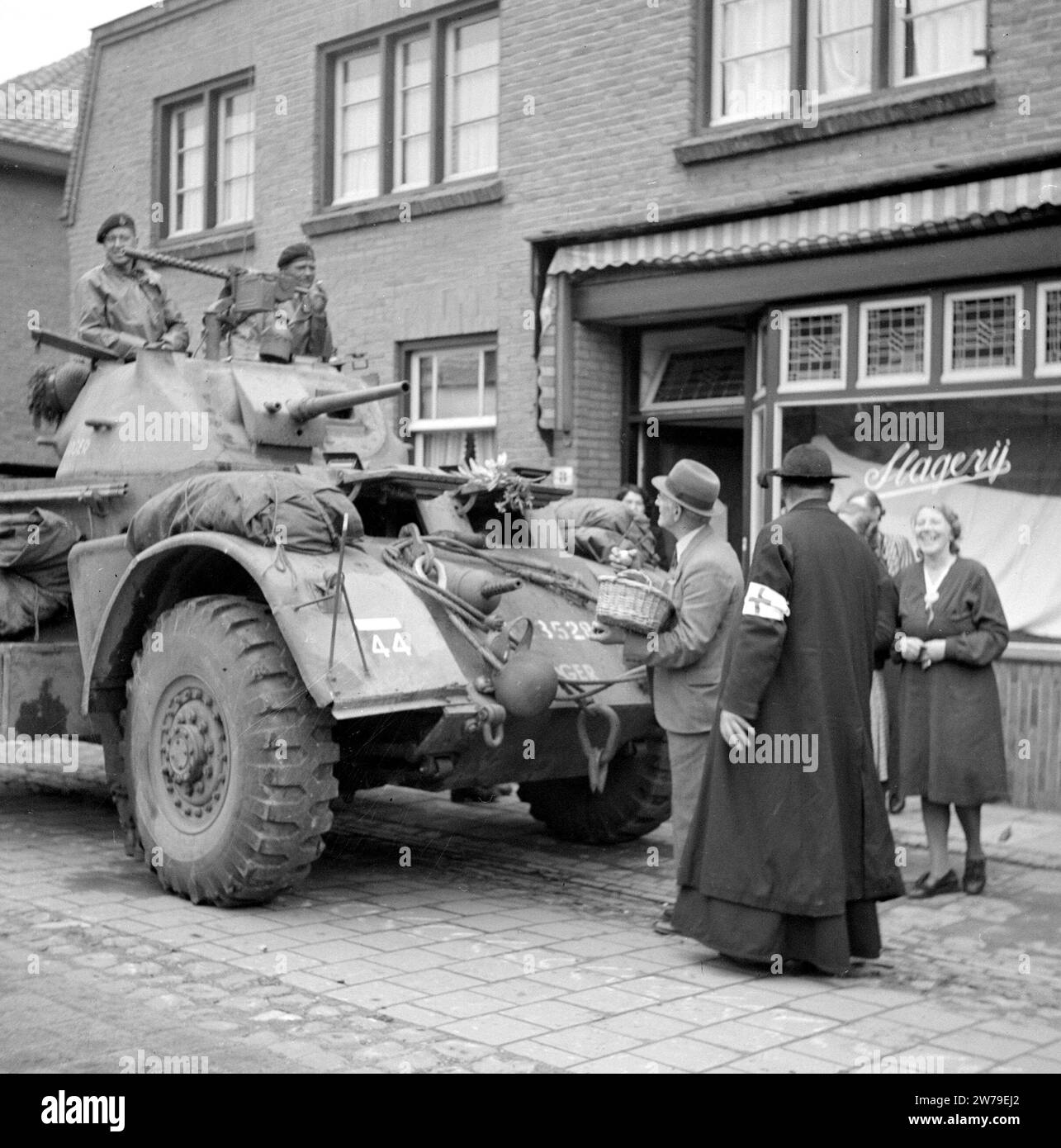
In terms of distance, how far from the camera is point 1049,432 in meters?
9.71

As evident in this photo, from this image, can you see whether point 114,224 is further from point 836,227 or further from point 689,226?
point 836,227

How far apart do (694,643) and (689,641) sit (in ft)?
0.07

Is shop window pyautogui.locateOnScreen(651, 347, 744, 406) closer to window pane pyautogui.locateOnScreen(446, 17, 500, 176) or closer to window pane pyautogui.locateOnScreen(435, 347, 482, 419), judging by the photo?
window pane pyautogui.locateOnScreen(435, 347, 482, 419)

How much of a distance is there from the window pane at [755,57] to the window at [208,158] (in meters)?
5.42

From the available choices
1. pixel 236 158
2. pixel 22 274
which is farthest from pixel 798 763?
pixel 22 274

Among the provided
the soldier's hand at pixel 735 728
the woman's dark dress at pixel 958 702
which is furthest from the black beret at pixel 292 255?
the soldier's hand at pixel 735 728

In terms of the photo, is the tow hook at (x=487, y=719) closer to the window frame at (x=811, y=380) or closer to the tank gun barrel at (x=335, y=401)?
the tank gun barrel at (x=335, y=401)

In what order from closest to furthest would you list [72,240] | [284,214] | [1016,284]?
[1016,284] < [284,214] < [72,240]

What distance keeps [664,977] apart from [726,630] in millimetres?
1401

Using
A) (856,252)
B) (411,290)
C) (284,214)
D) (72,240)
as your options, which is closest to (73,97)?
(72,240)

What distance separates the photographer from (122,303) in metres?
9.23

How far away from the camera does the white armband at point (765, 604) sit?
18.9 feet

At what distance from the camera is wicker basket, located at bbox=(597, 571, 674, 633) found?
6277mm

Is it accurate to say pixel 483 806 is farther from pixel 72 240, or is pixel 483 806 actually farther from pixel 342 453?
pixel 72 240
